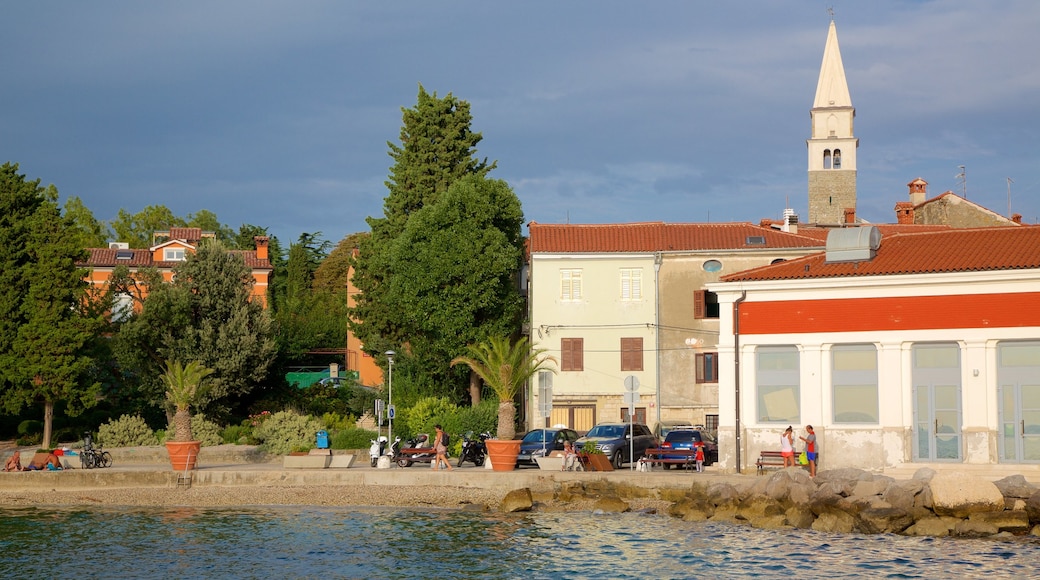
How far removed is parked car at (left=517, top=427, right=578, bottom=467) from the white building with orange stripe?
22.2 feet

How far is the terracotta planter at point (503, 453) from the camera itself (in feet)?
113

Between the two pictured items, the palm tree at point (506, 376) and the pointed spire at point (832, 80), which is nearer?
the palm tree at point (506, 376)

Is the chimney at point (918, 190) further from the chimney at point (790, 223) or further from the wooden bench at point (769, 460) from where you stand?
Answer: the wooden bench at point (769, 460)

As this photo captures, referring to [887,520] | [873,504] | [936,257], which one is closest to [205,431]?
[873,504]

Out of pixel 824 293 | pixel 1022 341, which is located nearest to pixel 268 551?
pixel 824 293

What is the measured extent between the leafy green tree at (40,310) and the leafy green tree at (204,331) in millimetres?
2122

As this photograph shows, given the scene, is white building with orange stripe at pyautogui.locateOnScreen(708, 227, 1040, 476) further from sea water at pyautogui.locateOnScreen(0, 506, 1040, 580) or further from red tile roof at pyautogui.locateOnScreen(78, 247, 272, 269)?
red tile roof at pyautogui.locateOnScreen(78, 247, 272, 269)

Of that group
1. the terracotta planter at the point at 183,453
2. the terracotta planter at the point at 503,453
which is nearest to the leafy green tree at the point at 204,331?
the terracotta planter at the point at 183,453

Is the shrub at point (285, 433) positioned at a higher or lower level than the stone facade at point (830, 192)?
lower

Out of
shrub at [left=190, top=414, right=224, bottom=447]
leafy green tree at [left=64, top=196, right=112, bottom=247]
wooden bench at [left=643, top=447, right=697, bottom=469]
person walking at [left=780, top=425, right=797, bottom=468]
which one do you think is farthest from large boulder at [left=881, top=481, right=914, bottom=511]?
leafy green tree at [left=64, top=196, right=112, bottom=247]

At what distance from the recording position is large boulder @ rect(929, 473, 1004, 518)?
27.4 metres

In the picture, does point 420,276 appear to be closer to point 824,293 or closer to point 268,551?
point 824,293

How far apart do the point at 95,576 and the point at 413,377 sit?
29.6m

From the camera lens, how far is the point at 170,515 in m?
31.9
